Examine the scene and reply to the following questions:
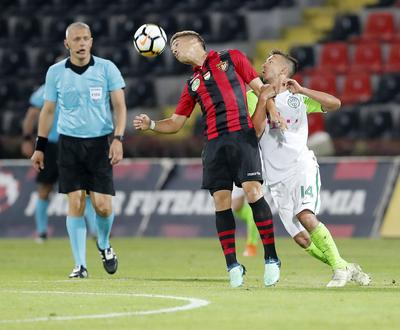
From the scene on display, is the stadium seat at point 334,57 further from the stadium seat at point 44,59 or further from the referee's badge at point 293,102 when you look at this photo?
the referee's badge at point 293,102

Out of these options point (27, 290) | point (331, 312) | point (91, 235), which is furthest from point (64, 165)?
point (91, 235)

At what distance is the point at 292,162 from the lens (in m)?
10.9

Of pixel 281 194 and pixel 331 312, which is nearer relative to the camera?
pixel 331 312

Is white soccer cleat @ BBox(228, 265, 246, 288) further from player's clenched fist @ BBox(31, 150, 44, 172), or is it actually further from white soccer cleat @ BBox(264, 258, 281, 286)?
player's clenched fist @ BBox(31, 150, 44, 172)

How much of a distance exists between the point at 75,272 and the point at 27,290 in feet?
5.98

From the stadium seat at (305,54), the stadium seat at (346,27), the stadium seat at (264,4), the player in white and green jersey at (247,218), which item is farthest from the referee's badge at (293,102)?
the stadium seat at (264,4)

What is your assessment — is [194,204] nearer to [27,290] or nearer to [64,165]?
[64,165]

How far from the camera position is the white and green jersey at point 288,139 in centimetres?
1084

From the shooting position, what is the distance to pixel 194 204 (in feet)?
63.9

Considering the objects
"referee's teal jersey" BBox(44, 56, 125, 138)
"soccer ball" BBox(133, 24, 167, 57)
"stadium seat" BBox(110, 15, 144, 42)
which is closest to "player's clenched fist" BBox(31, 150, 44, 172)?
"referee's teal jersey" BBox(44, 56, 125, 138)

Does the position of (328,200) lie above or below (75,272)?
below

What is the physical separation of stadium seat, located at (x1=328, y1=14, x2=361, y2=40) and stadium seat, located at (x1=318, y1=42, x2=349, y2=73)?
311 mm

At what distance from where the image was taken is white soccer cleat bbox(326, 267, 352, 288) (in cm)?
1030

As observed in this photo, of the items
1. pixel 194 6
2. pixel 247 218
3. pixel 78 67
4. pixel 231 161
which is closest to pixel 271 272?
pixel 231 161
